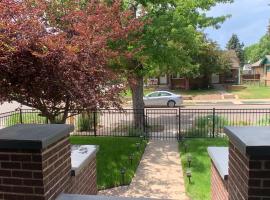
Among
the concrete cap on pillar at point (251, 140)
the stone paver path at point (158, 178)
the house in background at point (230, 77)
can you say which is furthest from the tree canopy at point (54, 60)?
the house in background at point (230, 77)

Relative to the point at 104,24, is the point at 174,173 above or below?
below

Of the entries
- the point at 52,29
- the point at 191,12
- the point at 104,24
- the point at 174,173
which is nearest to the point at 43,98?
the point at 52,29

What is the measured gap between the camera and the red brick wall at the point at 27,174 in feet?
9.20

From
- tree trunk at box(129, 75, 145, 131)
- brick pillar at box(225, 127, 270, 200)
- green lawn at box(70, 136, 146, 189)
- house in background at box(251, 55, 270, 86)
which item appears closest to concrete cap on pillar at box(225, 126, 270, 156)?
brick pillar at box(225, 127, 270, 200)

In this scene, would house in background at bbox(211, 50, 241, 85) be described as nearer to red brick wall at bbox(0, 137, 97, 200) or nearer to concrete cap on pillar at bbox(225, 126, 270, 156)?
concrete cap on pillar at bbox(225, 126, 270, 156)

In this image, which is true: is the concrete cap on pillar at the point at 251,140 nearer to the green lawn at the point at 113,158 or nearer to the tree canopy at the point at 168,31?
the green lawn at the point at 113,158

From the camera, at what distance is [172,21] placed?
1141 cm

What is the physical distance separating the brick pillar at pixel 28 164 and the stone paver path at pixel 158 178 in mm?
4250

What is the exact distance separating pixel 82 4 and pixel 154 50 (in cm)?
301

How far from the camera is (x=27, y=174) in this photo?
284cm

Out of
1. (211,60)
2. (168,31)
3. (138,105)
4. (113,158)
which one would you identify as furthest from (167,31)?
(211,60)

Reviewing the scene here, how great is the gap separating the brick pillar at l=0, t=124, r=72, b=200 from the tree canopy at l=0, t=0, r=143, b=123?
294 centimetres

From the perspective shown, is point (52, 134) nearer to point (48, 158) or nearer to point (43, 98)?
point (48, 158)

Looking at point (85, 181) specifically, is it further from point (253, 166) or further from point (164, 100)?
point (164, 100)
